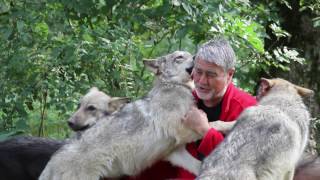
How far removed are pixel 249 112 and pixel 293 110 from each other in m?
0.34

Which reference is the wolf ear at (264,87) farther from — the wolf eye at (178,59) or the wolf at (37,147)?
the wolf at (37,147)

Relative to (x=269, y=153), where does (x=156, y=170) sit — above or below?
below

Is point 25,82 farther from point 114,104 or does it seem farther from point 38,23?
point 114,104

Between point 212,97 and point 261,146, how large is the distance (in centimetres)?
86

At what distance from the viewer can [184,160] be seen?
183 inches

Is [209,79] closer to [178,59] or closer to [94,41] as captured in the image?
[178,59]

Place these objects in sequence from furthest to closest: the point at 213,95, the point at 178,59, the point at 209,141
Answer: the point at 178,59, the point at 213,95, the point at 209,141

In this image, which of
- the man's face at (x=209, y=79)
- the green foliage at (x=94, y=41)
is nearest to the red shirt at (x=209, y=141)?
the man's face at (x=209, y=79)

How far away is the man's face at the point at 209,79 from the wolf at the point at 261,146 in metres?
0.35

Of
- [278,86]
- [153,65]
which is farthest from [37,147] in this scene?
[278,86]

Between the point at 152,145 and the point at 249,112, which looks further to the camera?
the point at 152,145

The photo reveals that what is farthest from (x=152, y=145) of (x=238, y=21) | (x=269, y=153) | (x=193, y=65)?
(x=238, y=21)

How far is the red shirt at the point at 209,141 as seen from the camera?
450cm

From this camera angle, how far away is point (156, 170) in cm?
500
